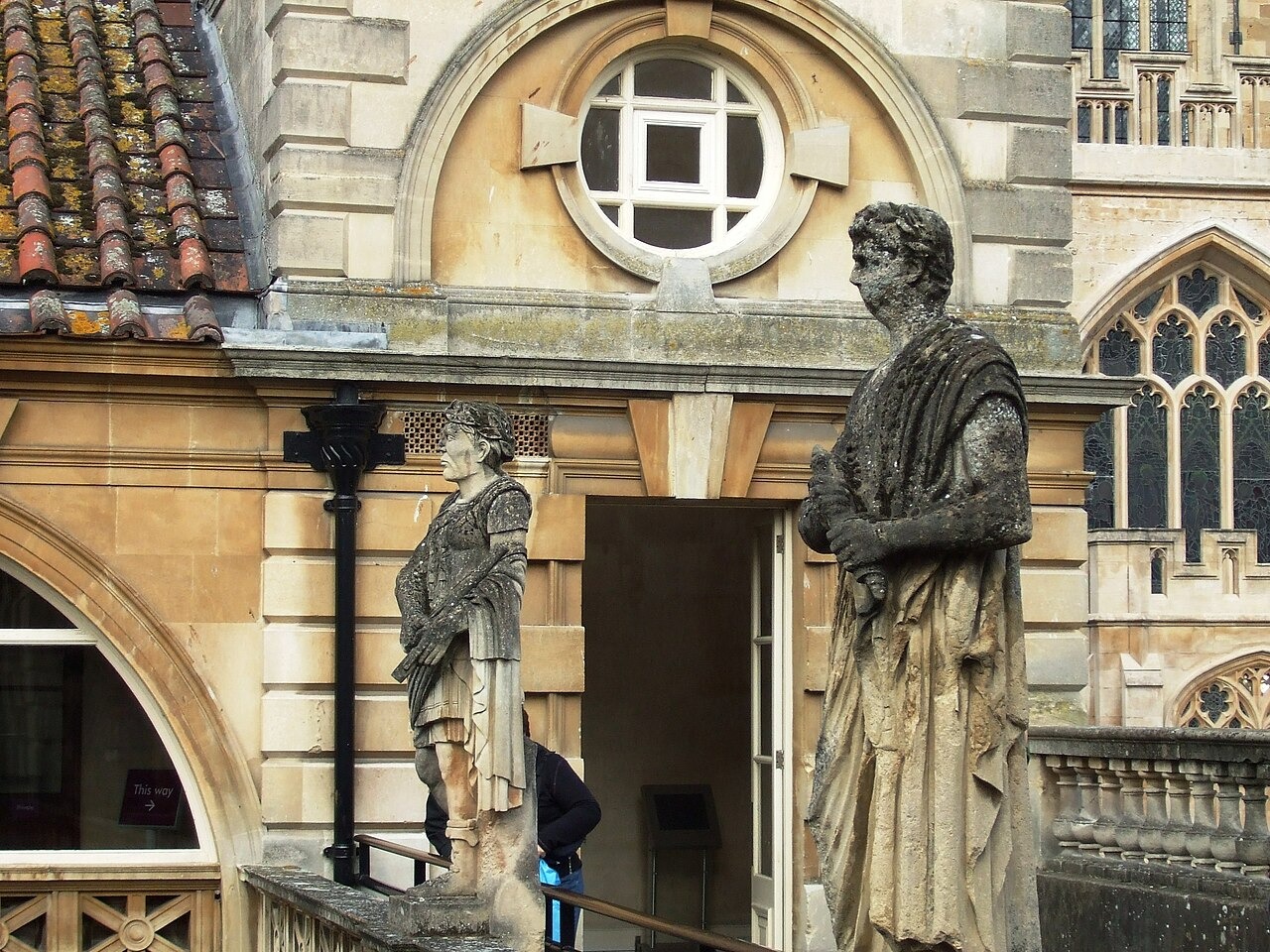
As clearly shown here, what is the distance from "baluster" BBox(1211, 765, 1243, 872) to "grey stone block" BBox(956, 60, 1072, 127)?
3.98 metres

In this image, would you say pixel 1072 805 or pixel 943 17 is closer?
pixel 1072 805

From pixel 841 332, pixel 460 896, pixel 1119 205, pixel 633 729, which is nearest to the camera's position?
pixel 460 896

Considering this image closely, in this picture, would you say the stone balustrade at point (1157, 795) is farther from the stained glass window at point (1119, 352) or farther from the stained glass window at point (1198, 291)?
the stained glass window at point (1198, 291)

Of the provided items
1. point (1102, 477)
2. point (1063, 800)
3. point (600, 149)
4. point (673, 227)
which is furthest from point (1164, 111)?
point (1063, 800)

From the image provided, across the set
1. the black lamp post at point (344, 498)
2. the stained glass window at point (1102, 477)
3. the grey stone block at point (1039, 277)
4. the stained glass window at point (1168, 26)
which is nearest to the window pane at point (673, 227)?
the grey stone block at point (1039, 277)

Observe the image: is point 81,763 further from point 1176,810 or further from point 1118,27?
point 1118,27

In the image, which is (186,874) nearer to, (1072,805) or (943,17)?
(1072,805)

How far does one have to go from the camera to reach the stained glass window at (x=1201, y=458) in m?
26.5

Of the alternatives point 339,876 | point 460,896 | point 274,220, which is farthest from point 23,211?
point 460,896

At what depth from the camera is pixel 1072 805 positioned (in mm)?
10938

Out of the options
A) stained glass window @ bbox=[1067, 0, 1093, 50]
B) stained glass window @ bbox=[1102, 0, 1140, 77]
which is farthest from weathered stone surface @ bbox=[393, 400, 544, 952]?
stained glass window @ bbox=[1102, 0, 1140, 77]

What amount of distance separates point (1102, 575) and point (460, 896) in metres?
17.1

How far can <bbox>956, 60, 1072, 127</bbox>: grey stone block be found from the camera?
12047mm

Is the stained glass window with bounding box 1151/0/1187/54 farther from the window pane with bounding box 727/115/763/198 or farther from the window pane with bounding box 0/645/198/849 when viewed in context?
the window pane with bounding box 0/645/198/849
